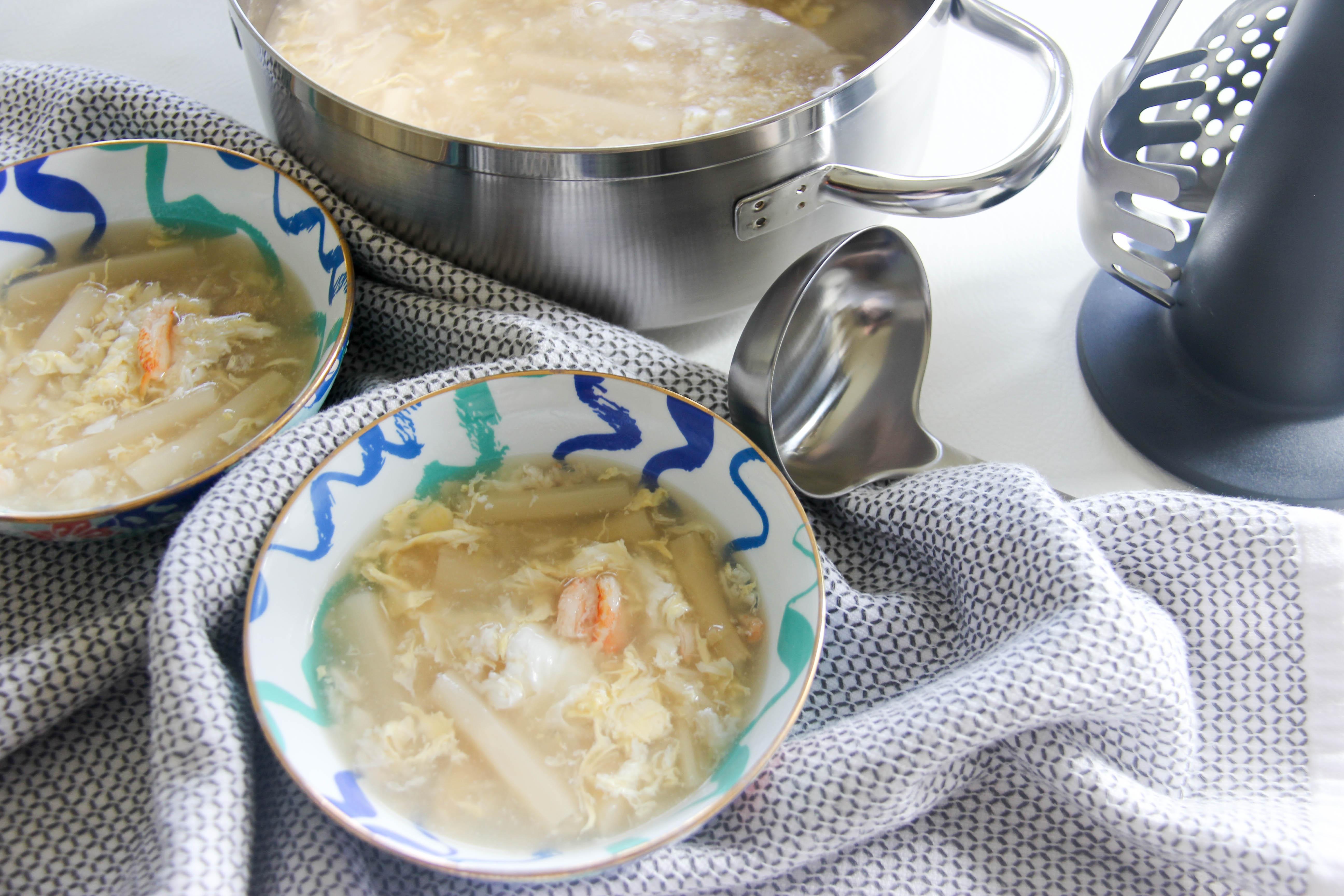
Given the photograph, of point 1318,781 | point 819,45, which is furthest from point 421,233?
point 1318,781

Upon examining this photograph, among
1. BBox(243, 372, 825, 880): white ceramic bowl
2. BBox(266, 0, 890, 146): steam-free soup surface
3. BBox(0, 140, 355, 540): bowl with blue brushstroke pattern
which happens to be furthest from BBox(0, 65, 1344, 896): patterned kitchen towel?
BBox(266, 0, 890, 146): steam-free soup surface

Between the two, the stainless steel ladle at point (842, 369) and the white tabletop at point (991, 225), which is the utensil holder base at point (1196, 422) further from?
the stainless steel ladle at point (842, 369)

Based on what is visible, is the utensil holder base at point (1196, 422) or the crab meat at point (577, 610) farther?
the utensil holder base at point (1196, 422)

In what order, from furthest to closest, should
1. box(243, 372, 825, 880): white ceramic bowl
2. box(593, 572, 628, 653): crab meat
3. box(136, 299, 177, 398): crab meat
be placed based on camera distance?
box(136, 299, 177, 398): crab meat, box(593, 572, 628, 653): crab meat, box(243, 372, 825, 880): white ceramic bowl

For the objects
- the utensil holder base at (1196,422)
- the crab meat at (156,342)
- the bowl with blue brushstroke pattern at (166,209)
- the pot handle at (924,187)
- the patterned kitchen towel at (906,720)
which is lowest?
the patterned kitchen towel at (906,720)

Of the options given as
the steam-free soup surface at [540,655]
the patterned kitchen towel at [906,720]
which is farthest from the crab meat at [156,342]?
the steam-free soup surface at [540,655]

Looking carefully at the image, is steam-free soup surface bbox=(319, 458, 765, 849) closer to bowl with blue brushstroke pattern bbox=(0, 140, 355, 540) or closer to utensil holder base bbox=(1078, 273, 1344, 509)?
bowl with blue brushstroke pattern bbox=(0, 140, 355, 540)

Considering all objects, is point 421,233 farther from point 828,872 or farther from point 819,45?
point 828,872
